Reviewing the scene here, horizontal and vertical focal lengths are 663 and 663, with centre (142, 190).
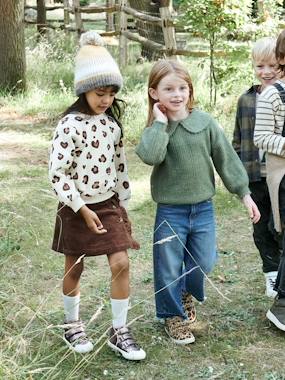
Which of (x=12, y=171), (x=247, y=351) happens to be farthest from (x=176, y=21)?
(x=247, y=351)

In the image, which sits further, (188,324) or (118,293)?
(188,324)

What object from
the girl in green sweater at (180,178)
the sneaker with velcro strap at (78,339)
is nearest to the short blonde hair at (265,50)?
the girl in green sweater at (180,178)

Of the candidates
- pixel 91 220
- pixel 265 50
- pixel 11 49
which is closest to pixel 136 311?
pixel 91 220

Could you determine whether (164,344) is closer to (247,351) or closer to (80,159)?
(247,351)

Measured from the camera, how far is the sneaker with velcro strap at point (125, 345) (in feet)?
10.7

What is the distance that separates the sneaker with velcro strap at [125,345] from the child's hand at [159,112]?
1050 millimetres

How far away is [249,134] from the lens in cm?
389

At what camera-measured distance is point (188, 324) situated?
11.8 feet

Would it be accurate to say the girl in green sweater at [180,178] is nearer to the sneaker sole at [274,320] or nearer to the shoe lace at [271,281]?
the sneaker sole at [274,320]

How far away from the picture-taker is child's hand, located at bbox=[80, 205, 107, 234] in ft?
10.00

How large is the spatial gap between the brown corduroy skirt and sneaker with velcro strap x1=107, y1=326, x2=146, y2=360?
431 mm

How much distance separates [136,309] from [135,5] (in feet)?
41.0

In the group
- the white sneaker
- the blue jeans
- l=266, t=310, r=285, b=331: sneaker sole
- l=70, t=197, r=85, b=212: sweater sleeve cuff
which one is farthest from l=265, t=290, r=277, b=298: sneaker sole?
l=70, t=197, r=85, b=212: sweater sleeve cuff

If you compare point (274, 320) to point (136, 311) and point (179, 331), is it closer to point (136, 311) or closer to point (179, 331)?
point (179, 331)
